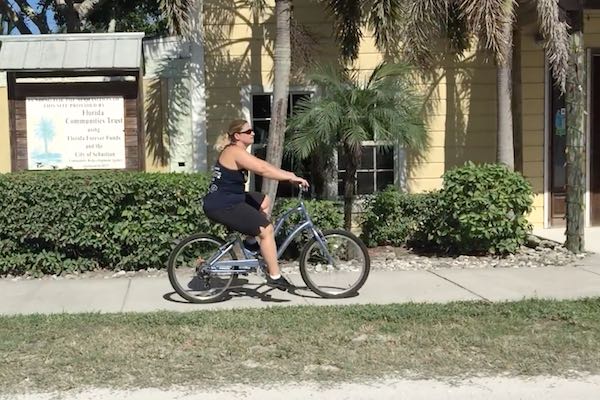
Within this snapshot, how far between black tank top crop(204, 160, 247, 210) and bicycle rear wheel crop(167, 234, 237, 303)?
411mm

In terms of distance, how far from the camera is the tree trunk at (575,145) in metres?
8.99

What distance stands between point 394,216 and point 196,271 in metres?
4.09

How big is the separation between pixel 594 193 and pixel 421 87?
3.34m

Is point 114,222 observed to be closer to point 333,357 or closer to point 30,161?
point 30,161

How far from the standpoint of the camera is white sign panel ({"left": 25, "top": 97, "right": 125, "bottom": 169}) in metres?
8.97

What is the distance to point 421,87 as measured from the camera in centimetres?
1110

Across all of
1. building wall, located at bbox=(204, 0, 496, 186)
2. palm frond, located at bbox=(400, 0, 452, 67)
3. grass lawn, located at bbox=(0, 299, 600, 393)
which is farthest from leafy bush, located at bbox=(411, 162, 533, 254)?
grass lawn, located at bbox=(0, 299, 600, 393)

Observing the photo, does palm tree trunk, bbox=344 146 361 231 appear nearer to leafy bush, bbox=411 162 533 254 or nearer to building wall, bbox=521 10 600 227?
leafy bush, bbox=411 162 533 254

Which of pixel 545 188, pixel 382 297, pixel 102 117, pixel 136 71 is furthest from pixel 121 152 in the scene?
pixel 545 188

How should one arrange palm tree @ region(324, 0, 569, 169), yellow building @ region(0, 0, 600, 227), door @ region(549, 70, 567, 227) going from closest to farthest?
1. palm tree @ region(324, 0, 569, 169)
2. yellow building @ region(0, 0, 600, 227)
3. door @ region(549, 70, 567, 227)

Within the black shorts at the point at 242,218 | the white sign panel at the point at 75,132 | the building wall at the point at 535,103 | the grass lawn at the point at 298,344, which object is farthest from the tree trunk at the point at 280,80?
the building wall at the point at 535,103

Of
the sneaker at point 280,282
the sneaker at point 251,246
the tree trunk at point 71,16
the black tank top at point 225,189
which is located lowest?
the sneaker at point 280,282

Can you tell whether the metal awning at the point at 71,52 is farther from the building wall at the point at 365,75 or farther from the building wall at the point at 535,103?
the building wall at the point at 535,103

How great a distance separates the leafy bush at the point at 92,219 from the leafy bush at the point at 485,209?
3036mm
